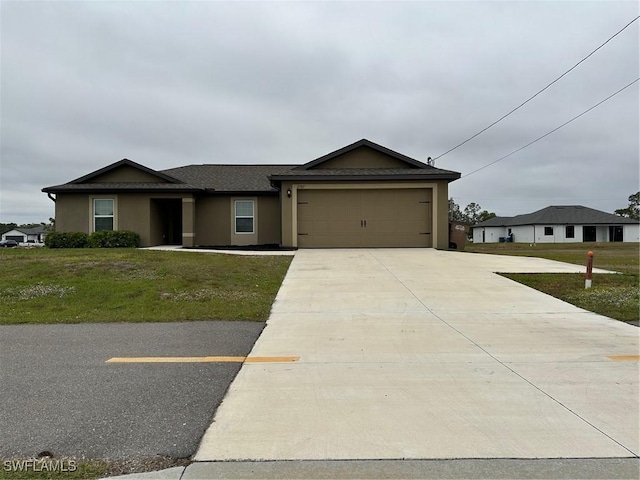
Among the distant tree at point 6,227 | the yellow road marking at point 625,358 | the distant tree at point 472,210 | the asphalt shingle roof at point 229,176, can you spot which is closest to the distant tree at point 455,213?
the distant tree at point 472,210

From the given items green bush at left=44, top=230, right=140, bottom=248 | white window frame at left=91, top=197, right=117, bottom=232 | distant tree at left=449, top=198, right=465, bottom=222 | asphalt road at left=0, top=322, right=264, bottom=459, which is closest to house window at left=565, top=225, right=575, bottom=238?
distant tree at left=449, top=198, right=465, bottom=222

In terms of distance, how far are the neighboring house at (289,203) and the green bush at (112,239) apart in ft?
2.84

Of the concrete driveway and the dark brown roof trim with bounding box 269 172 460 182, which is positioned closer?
the concrete driveway

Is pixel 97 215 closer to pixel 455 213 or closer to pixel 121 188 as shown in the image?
pixel 121 188

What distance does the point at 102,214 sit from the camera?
739 inches

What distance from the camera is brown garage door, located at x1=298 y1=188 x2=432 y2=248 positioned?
17641 millimetres

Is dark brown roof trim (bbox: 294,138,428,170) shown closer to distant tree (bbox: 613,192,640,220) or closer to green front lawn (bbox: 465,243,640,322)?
green front lawn (bbox: 465,243,640,322)

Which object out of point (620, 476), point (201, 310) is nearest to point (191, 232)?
point (201, 310)

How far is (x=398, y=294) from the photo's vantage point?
9.21m

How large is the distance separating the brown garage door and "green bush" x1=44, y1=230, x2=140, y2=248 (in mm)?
7186

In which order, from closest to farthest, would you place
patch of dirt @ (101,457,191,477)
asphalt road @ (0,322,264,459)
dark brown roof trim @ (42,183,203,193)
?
patch of dirt @ (101,457,191,477), asphalt road @ (0,322,264,459), dark brown roof trim @ (42,183,203,193)

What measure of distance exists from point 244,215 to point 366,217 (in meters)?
5.99

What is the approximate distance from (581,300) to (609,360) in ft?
13.1

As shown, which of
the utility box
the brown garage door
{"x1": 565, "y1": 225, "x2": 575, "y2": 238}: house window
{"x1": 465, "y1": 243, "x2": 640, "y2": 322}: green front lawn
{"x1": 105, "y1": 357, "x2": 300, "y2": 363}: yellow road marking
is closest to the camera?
{"x1": 105, "y1": 357, "x2": 300, "y2": 363}: yellow road marking
